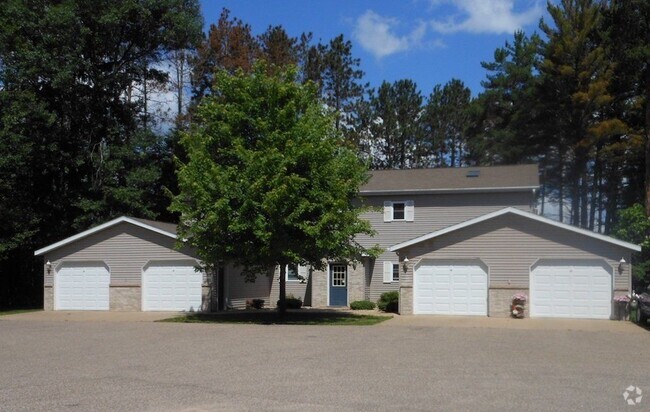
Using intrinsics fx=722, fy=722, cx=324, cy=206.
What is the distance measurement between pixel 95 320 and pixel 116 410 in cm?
1731

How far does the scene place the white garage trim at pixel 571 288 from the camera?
983 inches

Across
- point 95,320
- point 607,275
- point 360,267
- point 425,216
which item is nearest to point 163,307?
point 95,320

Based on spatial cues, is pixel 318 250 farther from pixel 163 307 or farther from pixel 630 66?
pixel 630 66

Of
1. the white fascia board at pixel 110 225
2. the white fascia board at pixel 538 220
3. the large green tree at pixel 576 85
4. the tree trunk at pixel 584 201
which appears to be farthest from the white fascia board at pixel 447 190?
the tree trunk at pixel 584 201

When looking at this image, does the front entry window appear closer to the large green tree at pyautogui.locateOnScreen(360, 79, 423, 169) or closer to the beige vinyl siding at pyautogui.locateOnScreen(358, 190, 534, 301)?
the beige vinyl siding at pyautogui.locateOnScreen(358, 190, 534, 301)

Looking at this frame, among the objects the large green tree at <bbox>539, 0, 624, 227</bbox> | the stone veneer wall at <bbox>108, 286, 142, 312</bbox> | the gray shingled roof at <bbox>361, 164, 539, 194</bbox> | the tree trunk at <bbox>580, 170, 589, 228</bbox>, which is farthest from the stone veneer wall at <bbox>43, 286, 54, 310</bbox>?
the tree trunk at <bbox>580, 170, 589, 228</bbox>

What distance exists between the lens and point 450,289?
2686cm

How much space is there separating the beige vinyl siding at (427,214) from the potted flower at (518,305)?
22.4 feet

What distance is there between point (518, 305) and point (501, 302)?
0.70m

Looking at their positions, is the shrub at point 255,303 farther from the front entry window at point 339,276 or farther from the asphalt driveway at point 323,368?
the asphalt driveway at point 323,368

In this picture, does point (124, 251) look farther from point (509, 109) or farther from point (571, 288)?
point (509, 109)

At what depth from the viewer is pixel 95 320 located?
25750mm

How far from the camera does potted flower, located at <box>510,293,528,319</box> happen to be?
25406 millimetres

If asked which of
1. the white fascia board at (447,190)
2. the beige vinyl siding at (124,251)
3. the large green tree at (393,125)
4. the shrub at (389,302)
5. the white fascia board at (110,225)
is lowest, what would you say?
the shrub at (389,302)
